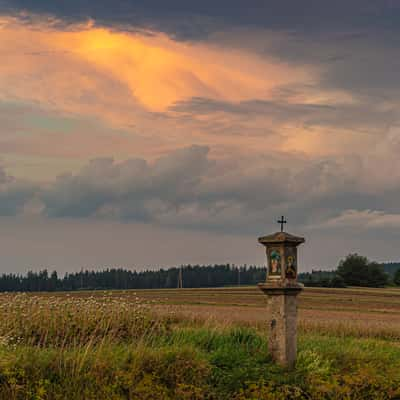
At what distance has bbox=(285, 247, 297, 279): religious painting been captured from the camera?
15.3 meters

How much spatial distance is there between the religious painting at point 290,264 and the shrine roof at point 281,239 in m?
0.19

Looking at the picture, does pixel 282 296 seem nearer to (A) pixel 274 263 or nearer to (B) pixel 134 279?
(A) pixel 274 263

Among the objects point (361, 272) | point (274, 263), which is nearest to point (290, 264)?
point (274, 263)

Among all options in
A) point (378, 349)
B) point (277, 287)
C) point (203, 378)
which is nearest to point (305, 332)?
point (378, 349)

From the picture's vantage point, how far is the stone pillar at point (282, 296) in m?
15.1

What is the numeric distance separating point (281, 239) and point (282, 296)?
1182 mm

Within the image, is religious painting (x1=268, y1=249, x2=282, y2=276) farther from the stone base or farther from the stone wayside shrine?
the stone base

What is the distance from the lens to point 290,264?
50.4ft

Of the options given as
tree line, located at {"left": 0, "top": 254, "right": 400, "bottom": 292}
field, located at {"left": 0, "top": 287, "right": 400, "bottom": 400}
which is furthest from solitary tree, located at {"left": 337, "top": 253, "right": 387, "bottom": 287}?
field, located at {"left": 0, "top": 287, "right": 400, "bottom": 400}

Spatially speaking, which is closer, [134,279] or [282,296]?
[282,296]

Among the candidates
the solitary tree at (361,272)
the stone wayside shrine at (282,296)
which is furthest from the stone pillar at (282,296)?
the solitary tree at (361,272)

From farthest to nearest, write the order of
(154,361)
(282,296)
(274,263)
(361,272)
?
(361,272) → (274,263) → (282,296) → (154,361)

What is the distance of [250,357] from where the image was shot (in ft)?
50.1

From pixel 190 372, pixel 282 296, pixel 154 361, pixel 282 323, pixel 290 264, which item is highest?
pixel 290 264
